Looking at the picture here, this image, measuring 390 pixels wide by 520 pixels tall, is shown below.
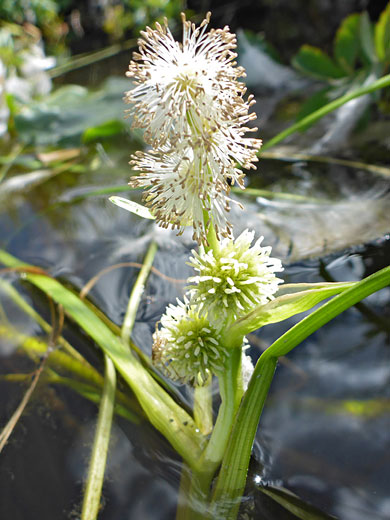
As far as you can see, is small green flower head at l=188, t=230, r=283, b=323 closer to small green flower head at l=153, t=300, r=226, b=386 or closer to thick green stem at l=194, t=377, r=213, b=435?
small green flower head at l=153, t=300, r=226, b=386

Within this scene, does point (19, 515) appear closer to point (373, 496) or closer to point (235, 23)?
point (373, 496)

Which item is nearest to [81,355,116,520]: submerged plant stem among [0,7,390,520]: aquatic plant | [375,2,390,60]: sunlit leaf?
[0,7,390,520]: aquatic plant

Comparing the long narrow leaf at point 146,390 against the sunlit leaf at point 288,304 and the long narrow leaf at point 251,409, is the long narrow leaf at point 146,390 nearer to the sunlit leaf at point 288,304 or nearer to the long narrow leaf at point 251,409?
the long narrow leaf at point 251,409

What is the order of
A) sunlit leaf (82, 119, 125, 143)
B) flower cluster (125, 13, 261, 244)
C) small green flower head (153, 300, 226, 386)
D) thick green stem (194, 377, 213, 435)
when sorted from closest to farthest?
flower cluster (125, 13, 261, 244)
small green flower head (153, 300, 226, 386)
thick green stem (194, 377, 213, 435)
sunlit leaf (82, 119, 125, 143)

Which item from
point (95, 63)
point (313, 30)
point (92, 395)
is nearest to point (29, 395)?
point (92, 395)

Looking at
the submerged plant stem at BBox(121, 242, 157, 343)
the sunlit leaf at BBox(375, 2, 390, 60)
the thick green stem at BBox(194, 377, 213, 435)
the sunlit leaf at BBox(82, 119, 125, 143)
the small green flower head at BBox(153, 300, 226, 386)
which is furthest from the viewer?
the sunlit leaf at BBox(82, 119, 125, 143)

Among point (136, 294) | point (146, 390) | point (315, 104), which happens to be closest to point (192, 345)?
point (146, 390)

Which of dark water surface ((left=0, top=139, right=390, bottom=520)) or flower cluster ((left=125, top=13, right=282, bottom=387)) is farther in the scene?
dark water surface ((left=0, top=139, right=390, bottom=520))

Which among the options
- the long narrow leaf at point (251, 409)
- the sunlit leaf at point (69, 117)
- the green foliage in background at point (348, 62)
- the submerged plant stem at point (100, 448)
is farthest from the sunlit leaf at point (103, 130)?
the long narrow leaf at point (251, 409)
